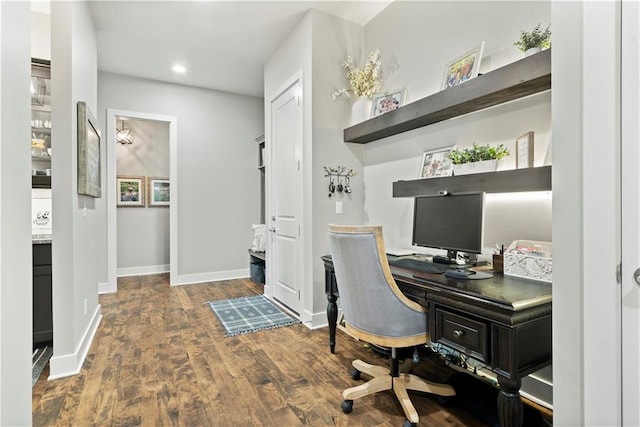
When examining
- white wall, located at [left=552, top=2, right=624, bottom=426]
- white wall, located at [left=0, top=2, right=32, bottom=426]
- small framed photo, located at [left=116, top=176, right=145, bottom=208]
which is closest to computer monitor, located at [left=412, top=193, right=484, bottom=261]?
white wall, located at [left=552, top=2, right=624, bottom=426]

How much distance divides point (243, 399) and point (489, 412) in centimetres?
135

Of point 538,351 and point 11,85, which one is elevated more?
point 11,85

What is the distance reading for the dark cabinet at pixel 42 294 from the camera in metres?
2.41

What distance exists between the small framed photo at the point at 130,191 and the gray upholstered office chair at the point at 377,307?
4900mm

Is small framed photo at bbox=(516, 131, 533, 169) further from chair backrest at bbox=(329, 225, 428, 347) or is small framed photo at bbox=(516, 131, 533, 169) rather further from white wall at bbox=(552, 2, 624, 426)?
chair backrest at bbox=(329, 225, 428, 347)

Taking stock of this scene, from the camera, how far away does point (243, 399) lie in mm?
1854

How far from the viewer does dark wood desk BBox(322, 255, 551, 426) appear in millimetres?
1241

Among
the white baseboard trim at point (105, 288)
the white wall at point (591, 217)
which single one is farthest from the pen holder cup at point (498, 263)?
the white baseboard trim at point (105, 288)

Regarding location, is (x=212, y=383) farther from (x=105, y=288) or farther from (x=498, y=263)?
(x=105, y=288)

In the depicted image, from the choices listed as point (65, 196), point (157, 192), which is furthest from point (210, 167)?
point (65, 196)

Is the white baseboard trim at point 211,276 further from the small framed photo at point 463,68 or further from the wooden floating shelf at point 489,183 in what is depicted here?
the small framed photo at point 463,68

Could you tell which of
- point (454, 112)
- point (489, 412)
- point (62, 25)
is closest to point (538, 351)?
point (489, 412)

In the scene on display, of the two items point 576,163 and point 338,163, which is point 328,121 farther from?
point 576,163

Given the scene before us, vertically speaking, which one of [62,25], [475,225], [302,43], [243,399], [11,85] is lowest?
[243,399]
